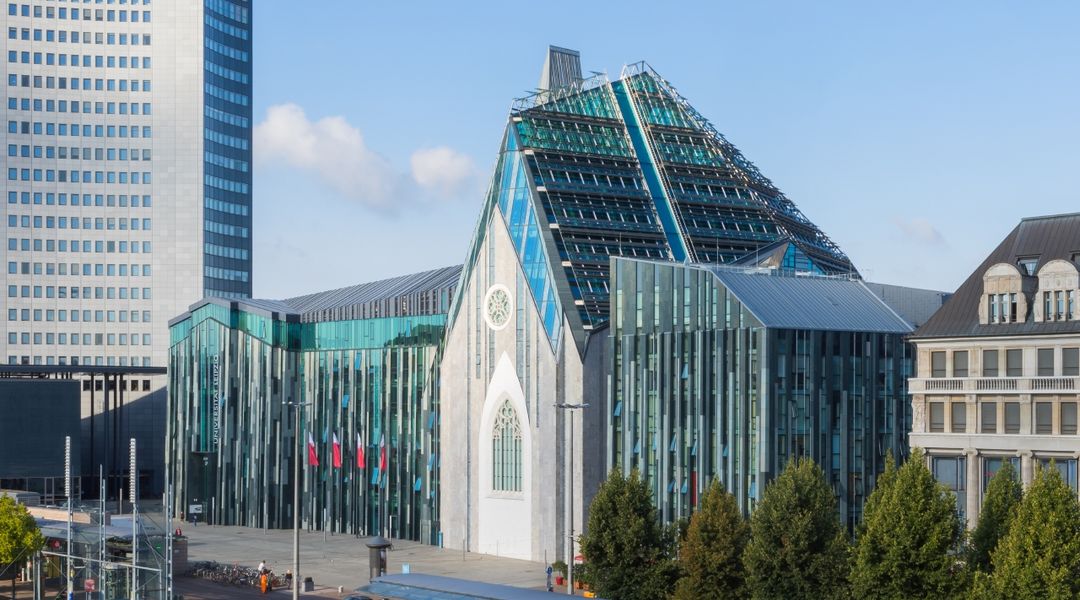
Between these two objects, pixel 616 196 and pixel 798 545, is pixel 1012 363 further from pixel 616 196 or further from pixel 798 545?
pixel 616 196

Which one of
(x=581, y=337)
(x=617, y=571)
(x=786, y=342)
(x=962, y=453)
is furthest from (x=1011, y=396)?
(x=581, y=337)

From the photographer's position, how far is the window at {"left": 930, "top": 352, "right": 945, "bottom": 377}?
308ft

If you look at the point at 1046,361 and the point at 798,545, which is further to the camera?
the point at 1046,361

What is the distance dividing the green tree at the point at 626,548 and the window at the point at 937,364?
19176 mm

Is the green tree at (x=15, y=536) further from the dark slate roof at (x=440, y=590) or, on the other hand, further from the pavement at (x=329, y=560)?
the dark slate roof at (x=440, y=590)

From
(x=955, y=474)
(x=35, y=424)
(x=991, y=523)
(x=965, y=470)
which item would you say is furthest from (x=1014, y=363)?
(x=35, y=424)

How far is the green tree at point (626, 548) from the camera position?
289 feet

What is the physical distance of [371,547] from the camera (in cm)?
10619

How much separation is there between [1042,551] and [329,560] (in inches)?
2778

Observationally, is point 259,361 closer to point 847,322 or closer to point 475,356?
point 475,356

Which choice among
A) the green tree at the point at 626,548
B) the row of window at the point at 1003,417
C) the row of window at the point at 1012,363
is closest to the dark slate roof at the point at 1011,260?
the row of window at the point at 1012,363

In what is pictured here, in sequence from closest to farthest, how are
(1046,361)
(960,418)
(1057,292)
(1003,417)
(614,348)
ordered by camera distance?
(1046,361)
(1057,292)
(1003,417)
(960,418)
(614,348)

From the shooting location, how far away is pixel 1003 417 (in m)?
89.6

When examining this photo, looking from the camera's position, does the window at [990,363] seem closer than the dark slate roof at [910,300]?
Yes
